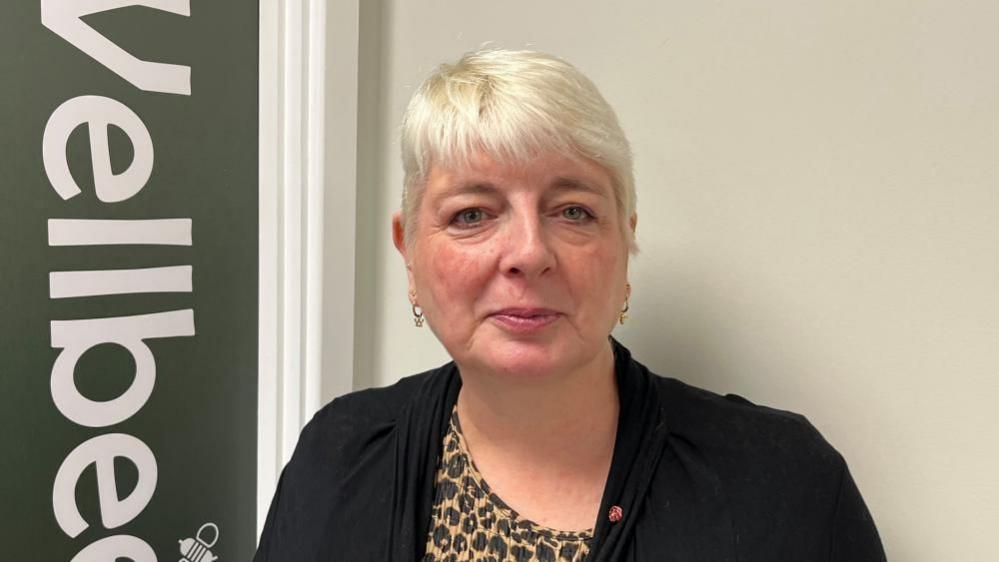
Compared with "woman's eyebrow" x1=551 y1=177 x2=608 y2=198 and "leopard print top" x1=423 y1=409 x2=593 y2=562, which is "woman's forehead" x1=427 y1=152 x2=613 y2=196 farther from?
"leopard print top" x1=423 y1=409 x2=593 y2=562

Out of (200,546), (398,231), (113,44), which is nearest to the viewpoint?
(398,231)

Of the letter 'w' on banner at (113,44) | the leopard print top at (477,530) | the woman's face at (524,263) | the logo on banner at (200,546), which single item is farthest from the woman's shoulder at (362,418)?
the letter 'w' on banner at (113,44)

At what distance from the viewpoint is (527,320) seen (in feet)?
2.96

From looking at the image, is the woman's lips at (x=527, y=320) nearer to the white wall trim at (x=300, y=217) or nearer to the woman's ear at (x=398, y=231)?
the woman's ear at (x=398, y=231)

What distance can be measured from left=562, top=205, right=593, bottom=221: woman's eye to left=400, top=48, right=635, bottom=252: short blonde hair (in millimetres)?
54

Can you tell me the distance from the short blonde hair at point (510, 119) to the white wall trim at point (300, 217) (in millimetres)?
556

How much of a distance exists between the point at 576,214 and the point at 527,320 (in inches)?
5.9

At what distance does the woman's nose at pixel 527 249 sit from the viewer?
0.88 meters

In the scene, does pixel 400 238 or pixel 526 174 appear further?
pixel 400 238

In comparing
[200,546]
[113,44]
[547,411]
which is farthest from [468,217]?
[200,546]

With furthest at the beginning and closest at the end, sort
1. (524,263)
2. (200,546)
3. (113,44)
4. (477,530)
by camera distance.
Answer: (200,546) → (113,44) → (477,530) → (524,263)

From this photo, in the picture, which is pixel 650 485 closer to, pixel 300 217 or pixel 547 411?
pixel 547 411

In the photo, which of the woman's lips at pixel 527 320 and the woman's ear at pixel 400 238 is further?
the woman's ear at pixel 400 238

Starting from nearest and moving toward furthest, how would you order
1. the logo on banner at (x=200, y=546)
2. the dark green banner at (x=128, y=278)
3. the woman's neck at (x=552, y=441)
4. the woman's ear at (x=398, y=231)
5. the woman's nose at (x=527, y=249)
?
the woman's nose at (x=527, y=249)
the woman's neck at (x=552, y=441)
the woman's ear at (x=398, y=231)
the dark green banner at (x=128, y=278)
the logo on banner at (x=200, y=546)
